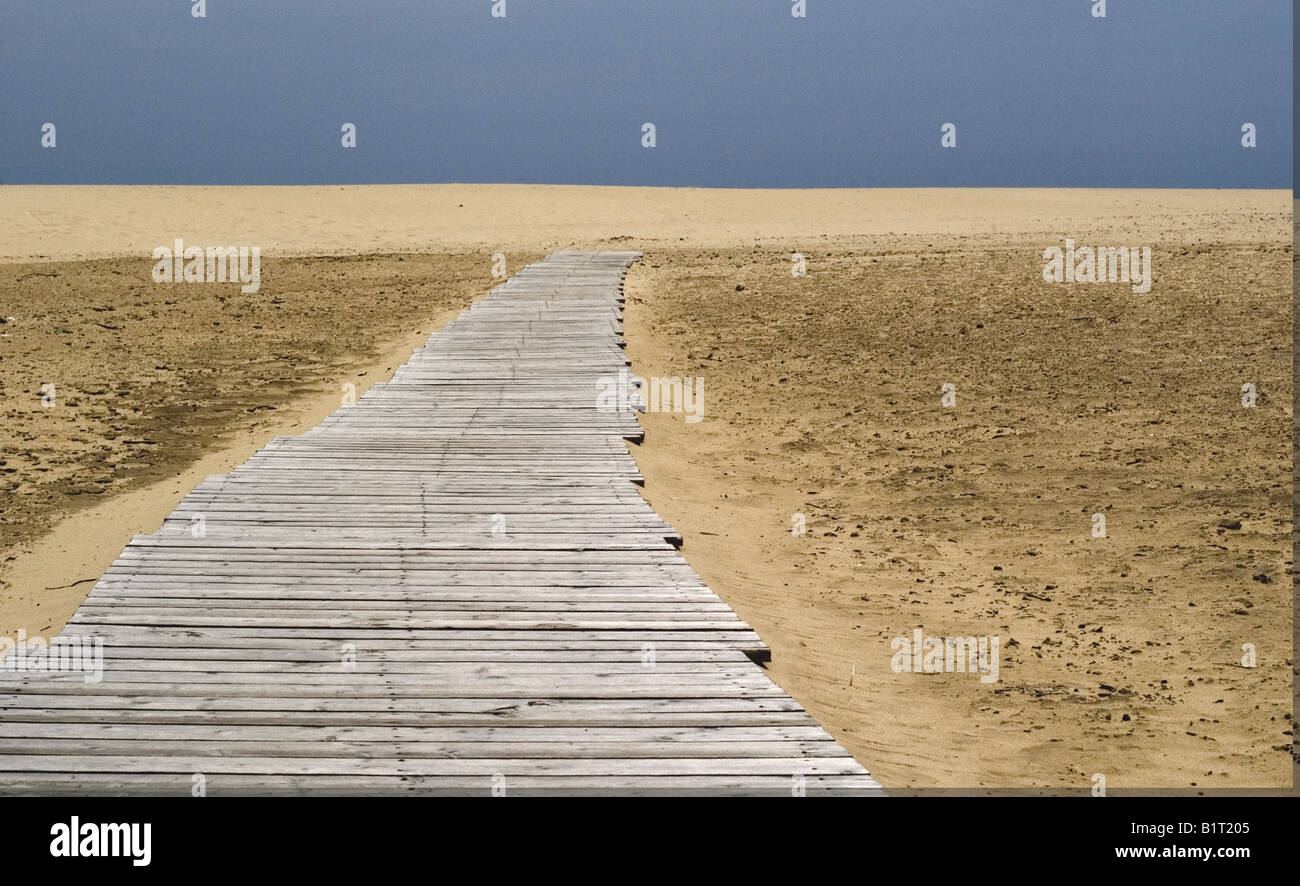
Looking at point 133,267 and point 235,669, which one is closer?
point 235,669

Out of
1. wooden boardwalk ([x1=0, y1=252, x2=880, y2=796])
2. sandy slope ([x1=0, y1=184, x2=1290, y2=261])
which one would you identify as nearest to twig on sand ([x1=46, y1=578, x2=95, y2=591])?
wooden boardwalk ([x1=0, y1=252, x2=880, y2=796])

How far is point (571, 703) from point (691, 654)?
67 centimetres

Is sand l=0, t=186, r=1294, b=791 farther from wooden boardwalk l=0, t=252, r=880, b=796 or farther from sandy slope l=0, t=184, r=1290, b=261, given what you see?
sandy slope l=0, t=184, r=1290, b=261

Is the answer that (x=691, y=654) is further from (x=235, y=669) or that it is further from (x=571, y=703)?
(x=235, y=669)

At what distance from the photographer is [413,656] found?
181 inches

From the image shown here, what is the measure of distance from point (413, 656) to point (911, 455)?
6.00m

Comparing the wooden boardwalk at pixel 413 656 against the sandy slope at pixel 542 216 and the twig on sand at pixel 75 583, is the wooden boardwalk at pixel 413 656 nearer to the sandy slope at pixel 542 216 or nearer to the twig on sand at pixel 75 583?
the twig on sand at pixel 75 583

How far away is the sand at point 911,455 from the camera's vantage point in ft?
17.8

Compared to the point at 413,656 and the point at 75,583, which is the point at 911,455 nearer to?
the point at 413,656

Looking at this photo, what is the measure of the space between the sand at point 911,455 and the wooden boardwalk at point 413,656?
2.94ft
